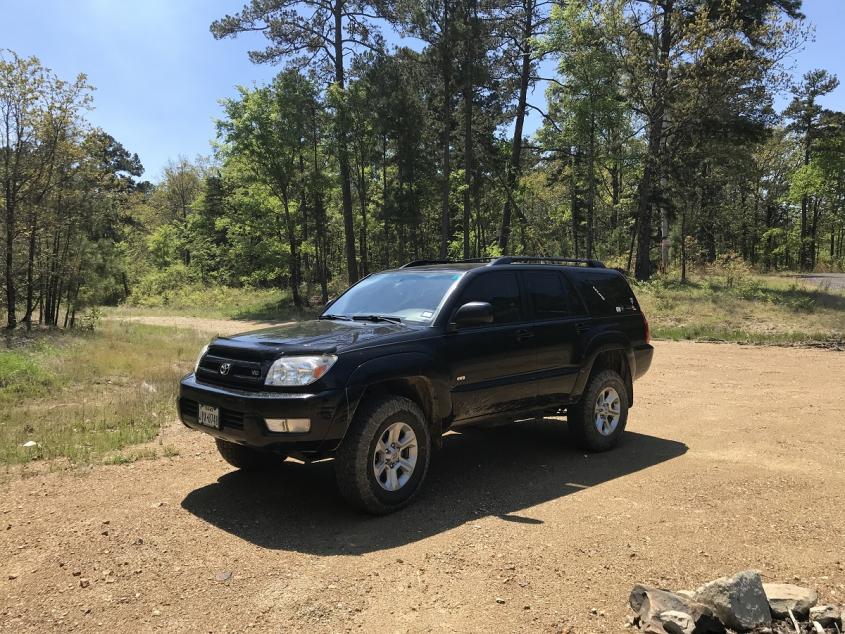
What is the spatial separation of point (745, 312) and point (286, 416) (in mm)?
18494

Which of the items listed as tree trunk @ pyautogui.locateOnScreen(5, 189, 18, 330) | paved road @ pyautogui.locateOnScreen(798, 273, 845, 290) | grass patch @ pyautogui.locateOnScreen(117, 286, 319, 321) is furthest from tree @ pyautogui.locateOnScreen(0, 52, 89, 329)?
paved road @ pyautogui.locateOnScreen(798, 273, 845, 290)

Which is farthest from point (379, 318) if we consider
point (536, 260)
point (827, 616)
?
point (827, 616)

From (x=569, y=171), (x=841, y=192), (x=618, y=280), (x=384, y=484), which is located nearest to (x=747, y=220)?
(x=841, y=192)

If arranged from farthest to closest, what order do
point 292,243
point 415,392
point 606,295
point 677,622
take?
point 292,243 < point 606,295 < point 415,392 < point 677,622

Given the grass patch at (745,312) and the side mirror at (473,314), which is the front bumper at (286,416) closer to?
the side mirror at (473,314)

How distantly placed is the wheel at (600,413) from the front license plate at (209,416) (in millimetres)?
3559

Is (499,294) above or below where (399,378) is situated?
above

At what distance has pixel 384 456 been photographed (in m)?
4.53

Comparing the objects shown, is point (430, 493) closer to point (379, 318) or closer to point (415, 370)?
point (415, 370)

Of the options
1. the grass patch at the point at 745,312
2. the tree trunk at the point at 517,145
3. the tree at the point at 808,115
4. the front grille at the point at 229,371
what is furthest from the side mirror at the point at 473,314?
the tree at the point at 808,115

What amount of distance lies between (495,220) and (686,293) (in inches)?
672

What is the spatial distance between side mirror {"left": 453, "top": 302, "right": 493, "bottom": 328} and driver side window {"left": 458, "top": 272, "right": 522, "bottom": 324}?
13.5 inches

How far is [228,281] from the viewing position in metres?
46.6

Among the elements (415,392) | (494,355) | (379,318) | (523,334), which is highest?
(379,318)
